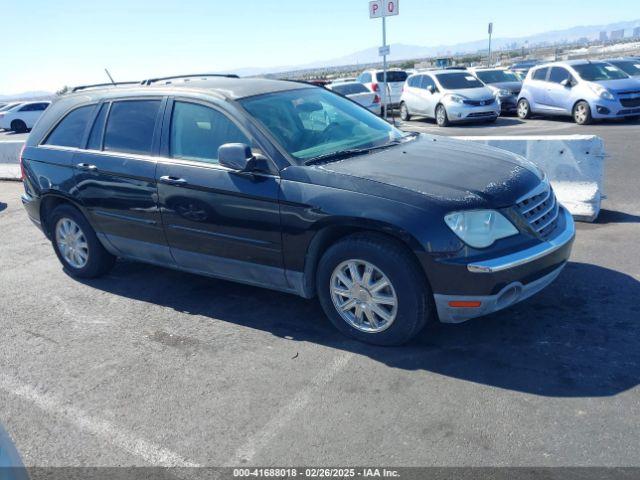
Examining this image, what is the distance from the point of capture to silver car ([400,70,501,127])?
1642 centimetres

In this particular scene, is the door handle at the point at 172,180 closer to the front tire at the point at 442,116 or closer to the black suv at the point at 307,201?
the black suv at the point at 307,201

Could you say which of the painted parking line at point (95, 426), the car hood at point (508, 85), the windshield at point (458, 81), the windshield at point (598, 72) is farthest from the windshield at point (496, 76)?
the painted parking line at point (95, 426)

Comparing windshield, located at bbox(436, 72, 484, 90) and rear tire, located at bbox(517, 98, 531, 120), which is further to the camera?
windshield, located at bbox(436, 72, 484, 90)

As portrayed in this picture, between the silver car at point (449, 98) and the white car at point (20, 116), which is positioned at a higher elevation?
the silver car at point (449, 98)

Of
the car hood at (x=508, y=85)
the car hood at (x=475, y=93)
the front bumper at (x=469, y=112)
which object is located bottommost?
the front bumper at (x=469, y=112)

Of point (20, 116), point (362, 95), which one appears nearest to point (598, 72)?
point (362, 95)

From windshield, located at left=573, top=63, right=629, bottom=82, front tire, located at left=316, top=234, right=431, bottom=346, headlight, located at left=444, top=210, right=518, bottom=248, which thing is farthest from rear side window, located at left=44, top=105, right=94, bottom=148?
windshield, located at left=573, top=63, right=629, bottom=82

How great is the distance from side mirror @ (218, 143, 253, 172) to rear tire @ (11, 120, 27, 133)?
98.4 feet

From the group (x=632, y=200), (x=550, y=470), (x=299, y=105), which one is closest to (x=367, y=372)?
(x=550, y=470)

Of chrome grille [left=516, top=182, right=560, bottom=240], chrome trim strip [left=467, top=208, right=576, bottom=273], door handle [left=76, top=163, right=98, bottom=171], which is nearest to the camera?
chrome trim strip [left=467, top=208, right=576, bottom=273]

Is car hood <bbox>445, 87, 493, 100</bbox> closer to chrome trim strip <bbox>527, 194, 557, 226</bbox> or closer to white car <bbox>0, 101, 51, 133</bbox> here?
chrome trim strip <bbox>527, 194, 557, 226</bbox>

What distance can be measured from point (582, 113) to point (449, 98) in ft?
11.8

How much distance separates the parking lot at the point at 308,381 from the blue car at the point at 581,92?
10.3m

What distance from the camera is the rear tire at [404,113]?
18.9m
